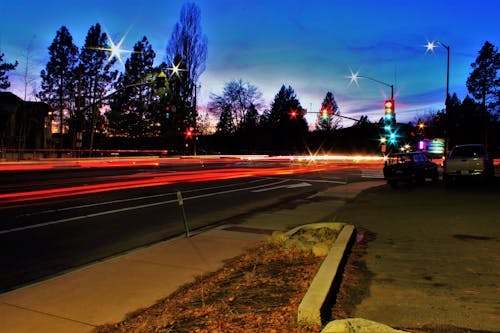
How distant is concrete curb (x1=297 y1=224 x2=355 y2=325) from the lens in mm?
4215

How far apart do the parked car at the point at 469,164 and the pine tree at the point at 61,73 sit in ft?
150

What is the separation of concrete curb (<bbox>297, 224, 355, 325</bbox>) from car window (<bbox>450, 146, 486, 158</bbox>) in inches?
599

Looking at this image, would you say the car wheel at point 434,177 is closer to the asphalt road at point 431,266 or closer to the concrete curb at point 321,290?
the asphalt road at point 431,266

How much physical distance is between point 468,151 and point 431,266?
50.9 ft

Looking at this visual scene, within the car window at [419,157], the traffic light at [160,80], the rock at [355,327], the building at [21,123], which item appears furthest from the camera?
the building at [21,123]

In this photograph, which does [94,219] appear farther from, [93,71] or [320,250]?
[93,71]

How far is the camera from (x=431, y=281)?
19.0ft

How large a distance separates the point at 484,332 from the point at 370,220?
6.87m

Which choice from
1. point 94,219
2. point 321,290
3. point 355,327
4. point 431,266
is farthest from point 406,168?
point 355,327

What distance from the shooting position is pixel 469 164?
19.4 m

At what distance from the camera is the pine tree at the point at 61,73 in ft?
174

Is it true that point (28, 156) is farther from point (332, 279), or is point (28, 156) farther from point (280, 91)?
point (280, 91)

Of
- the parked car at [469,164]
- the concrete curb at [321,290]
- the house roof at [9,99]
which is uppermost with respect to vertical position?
the house roof at [9,99]

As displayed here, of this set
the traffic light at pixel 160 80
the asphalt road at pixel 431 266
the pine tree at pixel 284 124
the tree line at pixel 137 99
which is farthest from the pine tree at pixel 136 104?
the asphalt road at pixel 431 266
